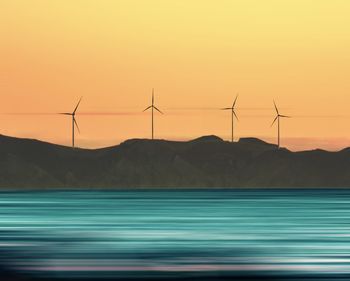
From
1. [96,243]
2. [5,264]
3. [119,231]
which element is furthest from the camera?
[119,231]

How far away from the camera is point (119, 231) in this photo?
337 feet

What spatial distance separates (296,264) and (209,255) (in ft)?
21.3

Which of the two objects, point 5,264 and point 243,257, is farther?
point 243,257

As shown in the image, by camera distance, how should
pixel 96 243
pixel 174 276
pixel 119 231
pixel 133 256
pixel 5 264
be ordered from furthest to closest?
pixel 119 231
pixel 96 243
pixel 133 256
pixel 5 264
pixel 174 276

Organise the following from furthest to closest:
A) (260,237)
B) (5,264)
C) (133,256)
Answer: (260,237), (133,256), (5,264)

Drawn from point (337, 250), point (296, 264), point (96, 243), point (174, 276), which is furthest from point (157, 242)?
point (174, 276)

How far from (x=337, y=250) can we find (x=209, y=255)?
9.40 meters

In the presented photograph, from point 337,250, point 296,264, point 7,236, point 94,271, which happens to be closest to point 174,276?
point 94,271

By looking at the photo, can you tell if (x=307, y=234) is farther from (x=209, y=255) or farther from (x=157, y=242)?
(x=209, y=255)

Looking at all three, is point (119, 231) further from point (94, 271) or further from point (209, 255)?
point (94, 271)

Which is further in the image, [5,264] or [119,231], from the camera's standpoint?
[119,231]

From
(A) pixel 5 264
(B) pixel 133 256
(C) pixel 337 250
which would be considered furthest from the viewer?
(C) pixel 337 250

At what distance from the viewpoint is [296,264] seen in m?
67.6

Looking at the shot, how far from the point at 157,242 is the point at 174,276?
25180 millimetres
